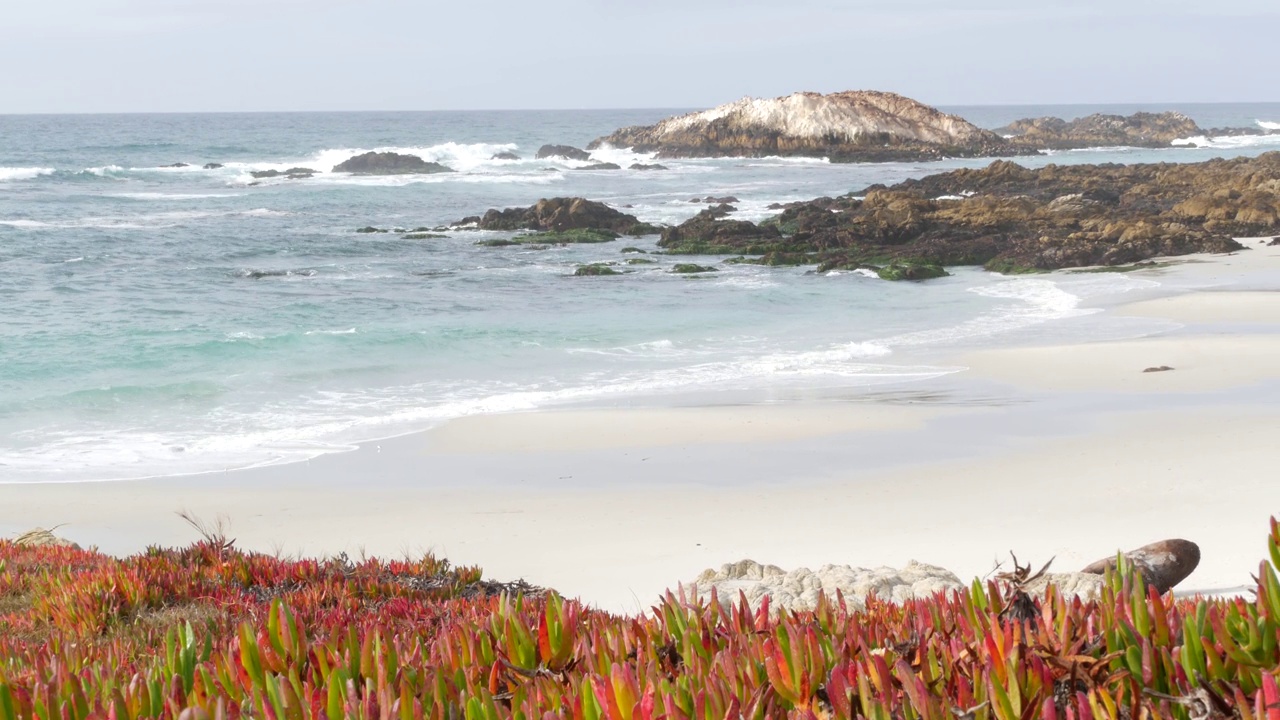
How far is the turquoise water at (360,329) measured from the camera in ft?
44.2

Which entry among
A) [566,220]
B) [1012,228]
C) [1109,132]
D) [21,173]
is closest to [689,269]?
[566,220]

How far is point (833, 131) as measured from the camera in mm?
Answer: 74062

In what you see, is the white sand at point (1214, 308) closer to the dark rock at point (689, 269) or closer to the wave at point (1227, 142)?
the dark rock at point (689, 269)

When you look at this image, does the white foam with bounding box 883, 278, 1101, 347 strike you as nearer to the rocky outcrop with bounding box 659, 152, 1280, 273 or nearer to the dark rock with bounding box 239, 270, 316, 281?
the rocky outcrop with bounding box 659, 152, 1280, 273

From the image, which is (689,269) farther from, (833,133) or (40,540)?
(833,133)

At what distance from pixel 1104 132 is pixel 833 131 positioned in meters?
36.0

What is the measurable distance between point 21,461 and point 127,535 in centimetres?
Answer: 352

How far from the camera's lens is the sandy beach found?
7.81 m

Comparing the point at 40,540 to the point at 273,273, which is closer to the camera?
the point at 40,540

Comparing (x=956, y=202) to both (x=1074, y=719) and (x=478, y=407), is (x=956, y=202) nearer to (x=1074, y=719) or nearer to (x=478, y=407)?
(x=478, y=407)

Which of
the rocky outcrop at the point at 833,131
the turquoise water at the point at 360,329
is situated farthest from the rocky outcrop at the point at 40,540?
the rocky outcrop at the point at 833,131

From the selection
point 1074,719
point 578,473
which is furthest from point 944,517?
point 1074,719

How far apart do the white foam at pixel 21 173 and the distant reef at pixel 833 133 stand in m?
38.9

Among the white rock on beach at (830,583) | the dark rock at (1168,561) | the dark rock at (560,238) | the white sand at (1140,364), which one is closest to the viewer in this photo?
the white rock on beach at (830,583)
